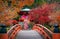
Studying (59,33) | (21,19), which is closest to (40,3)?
(21,19)

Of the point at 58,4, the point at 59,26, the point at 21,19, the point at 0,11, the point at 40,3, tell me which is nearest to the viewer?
the point at 59,26

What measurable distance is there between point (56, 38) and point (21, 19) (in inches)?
981

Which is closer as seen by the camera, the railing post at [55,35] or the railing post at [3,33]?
the railing post at [3,33]

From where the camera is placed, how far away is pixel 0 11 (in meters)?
15.5

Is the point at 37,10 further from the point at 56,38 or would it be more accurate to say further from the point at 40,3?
the point at 56,38

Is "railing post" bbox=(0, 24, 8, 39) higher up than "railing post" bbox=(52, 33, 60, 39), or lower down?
higher up

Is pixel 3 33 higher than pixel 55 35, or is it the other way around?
pixel 3 33

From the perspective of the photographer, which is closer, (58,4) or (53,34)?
(53,34)

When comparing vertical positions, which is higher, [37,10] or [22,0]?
[22,0]

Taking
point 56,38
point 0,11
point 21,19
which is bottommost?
point 21,19

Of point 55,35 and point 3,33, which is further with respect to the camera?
point 55,35

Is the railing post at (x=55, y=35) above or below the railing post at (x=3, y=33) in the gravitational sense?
below

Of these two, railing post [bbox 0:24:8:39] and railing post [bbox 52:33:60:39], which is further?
railing post [bbox 52:33:60:39]

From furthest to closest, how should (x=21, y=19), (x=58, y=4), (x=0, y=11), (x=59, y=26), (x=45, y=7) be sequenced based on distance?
(x=21, y=19) < (x=45, y=7) < (x=58, y=4) < (x=0, y=11) < (x=59, y=26)
